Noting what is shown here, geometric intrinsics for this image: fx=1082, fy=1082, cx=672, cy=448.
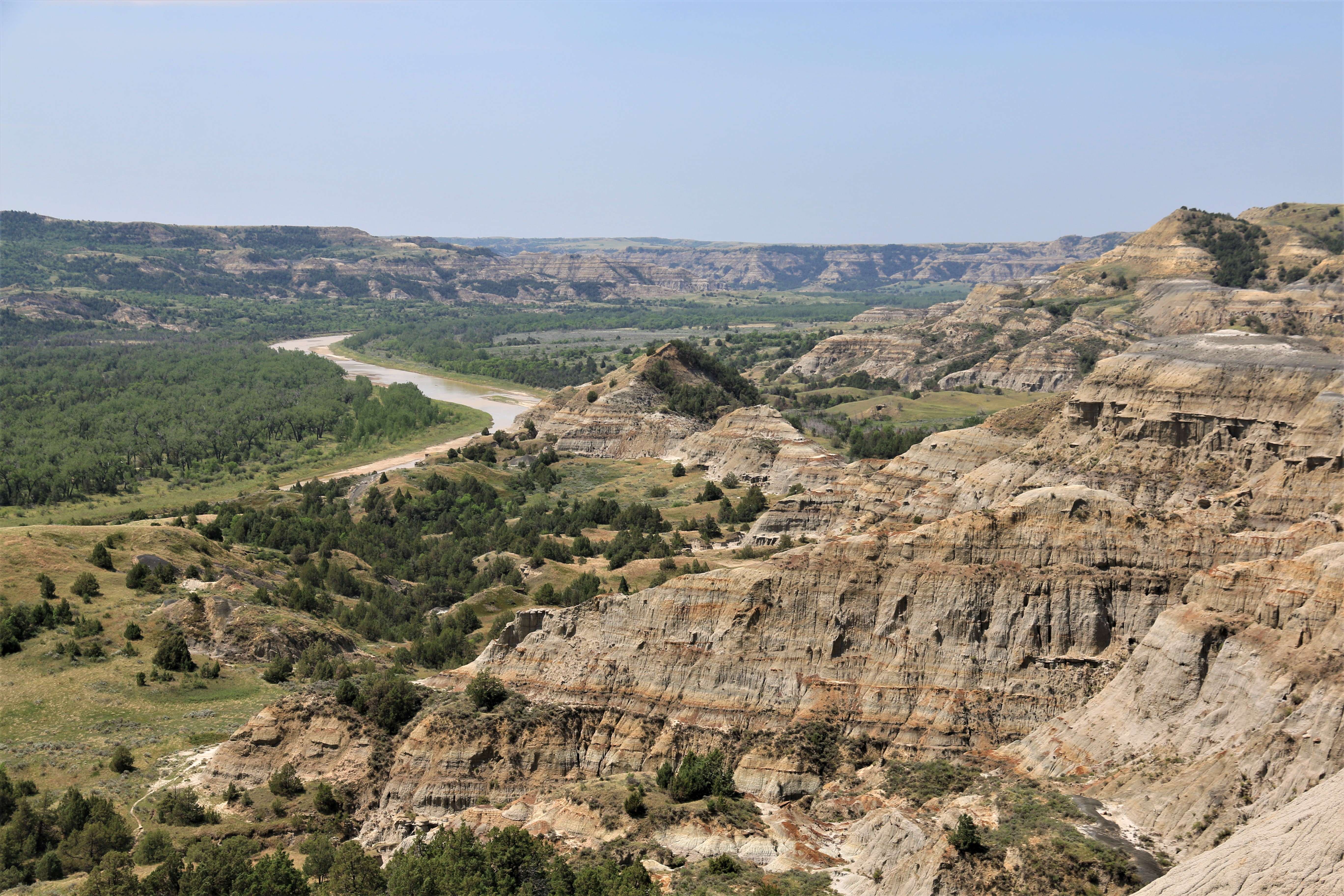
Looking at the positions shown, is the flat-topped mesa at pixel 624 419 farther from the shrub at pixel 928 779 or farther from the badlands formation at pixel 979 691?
the shrub at pixel 928 779

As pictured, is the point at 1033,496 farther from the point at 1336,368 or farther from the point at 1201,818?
the point at 1336,368

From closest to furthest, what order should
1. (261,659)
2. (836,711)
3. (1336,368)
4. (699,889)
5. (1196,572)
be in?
(699,889) → (1196,572) → (836,711) → (1336,368) → (261,659)

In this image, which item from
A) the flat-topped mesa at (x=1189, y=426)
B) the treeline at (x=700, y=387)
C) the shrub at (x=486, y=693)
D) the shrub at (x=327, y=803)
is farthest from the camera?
the treeline at (x=700, y=387)

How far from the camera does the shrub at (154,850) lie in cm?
4509

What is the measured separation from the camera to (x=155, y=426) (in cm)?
16750

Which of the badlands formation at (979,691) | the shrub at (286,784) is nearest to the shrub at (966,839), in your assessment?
the badlands formation at (979,691)

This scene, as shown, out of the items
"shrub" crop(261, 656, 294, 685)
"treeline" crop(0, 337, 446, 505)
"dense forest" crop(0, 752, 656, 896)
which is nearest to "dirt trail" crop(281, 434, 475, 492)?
"treeline" crop(0, 337, 446, 505)

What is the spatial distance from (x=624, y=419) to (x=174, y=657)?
273 ft

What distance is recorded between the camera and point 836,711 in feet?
151

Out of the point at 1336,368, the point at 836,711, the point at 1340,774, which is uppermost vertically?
the point at 1336,368

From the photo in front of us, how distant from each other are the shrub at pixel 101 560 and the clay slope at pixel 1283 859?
7535cm

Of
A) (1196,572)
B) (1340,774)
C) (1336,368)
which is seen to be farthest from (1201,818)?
(1336,368)

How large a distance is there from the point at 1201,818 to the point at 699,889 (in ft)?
52.9

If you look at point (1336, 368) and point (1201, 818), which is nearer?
point (1201, 818)
